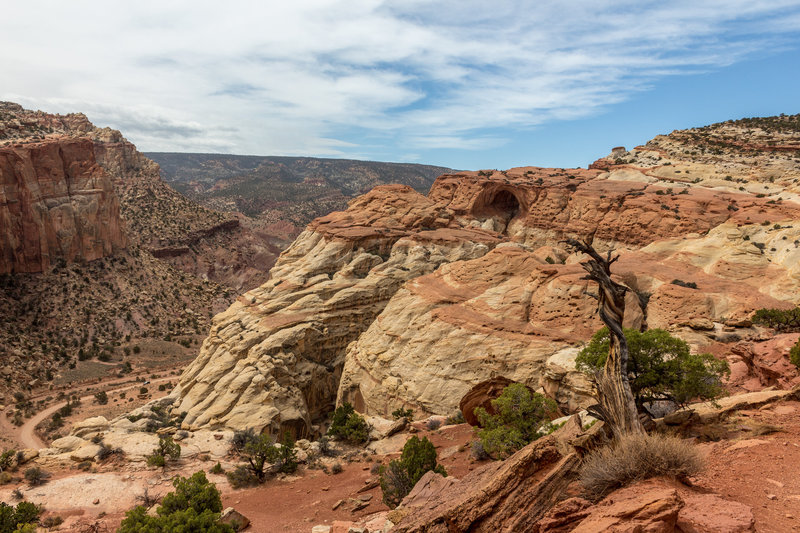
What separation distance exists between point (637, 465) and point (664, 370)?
6254 mm

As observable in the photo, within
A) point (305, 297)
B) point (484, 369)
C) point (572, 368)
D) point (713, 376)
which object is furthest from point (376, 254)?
point (713, 376)

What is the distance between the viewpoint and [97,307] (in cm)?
6094

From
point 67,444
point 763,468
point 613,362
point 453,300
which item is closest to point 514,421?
point 613,362

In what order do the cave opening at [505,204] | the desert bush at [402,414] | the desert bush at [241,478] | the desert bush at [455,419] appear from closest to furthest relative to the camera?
the desert bush at [241,478] → the desert bush at [455,419] → the desert bush at [402,414] → the cave opening at [505,204]

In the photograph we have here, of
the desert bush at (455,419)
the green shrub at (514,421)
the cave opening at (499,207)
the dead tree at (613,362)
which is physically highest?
the cave opening at (499,207)

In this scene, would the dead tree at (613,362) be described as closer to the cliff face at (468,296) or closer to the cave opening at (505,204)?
the cliff face at (468,296)

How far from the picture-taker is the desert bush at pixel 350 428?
22.3 m

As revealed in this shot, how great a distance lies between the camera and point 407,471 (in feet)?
47.6

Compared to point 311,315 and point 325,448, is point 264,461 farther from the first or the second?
point 311,315

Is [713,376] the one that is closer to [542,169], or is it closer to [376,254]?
[376,254]

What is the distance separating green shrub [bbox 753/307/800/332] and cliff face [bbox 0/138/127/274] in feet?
257

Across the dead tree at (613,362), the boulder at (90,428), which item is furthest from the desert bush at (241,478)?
the dead tree at (613,362)

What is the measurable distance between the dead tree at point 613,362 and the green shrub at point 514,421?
224 inches

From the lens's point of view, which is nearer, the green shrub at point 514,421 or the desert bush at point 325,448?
the green shrub at point 514,421
